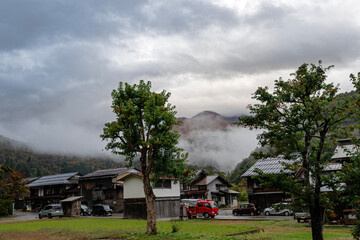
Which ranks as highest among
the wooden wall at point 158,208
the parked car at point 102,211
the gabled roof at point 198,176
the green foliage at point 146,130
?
the green foliage at point 146,130

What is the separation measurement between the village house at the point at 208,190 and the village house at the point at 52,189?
2430cm

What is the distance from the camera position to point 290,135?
15.2 m

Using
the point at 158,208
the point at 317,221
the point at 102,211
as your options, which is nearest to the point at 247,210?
the point at 158,208

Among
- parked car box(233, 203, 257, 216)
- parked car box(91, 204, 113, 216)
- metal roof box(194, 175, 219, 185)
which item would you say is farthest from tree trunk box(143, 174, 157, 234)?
metal roof box(194, 175, 219, 185)

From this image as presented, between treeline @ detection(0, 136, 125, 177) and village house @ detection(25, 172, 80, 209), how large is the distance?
53645 mm

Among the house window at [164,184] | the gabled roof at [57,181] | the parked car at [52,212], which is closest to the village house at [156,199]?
the house window at [164,184]

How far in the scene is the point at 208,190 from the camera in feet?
216

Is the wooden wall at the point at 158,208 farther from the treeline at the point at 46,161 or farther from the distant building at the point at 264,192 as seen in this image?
the treeline at the point at 46,161

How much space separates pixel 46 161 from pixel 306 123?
518 feet

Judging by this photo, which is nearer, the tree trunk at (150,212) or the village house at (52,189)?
the tree trunk at (150,212)

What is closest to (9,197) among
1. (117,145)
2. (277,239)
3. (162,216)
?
(162,216)

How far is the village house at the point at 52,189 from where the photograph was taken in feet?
217

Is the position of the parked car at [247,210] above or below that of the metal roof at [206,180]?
below

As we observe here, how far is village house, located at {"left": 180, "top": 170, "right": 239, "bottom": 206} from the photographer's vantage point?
219ft
